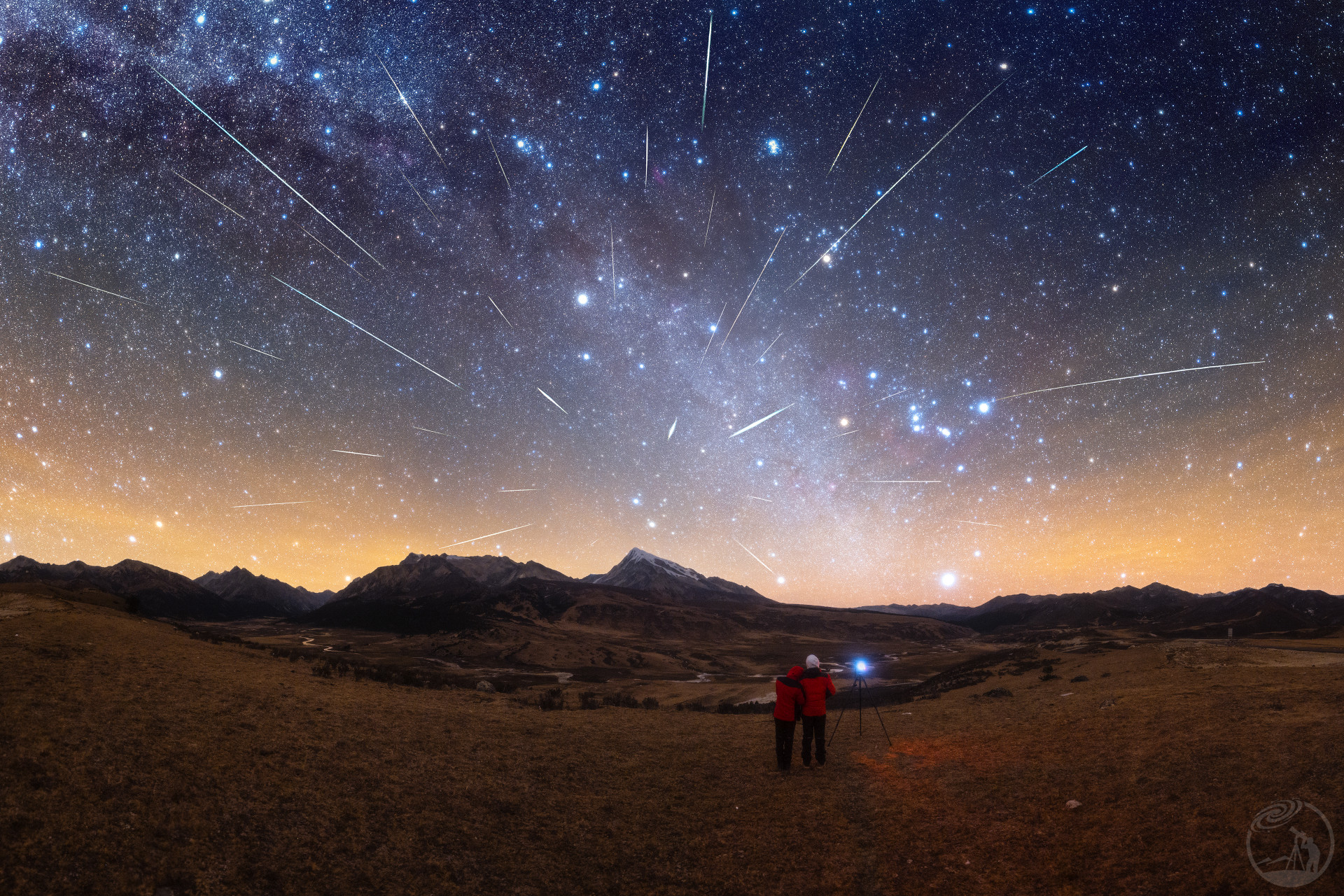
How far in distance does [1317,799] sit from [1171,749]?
2.92 metres

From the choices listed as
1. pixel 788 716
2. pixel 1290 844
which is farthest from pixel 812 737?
pixel 1290 844

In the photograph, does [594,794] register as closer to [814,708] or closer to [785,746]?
[785,746]

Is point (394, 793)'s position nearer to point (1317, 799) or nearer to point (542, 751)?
point (542, 751)

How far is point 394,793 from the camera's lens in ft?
27.9

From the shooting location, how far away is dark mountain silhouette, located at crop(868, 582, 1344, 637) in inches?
3615

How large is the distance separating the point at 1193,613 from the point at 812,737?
162 metres

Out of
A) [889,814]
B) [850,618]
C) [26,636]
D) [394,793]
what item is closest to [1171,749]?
[889,814]

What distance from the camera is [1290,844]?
5.67 m

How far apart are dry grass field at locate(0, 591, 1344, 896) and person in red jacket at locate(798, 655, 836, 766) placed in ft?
1.31

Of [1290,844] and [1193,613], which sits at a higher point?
[1290,844]

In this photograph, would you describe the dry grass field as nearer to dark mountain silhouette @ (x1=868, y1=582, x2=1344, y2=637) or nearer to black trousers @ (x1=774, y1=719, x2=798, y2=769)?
black trousers @ (x1=774, y1=719, x2=798, y2=769)

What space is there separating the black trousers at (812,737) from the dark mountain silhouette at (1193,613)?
58.0m

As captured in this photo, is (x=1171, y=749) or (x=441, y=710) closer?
(x=1171, y=749)

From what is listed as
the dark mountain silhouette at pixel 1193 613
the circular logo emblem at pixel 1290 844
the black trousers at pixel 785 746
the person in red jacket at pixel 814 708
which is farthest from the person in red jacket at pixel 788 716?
the dark mountain silhouette at pixel 1193 613
